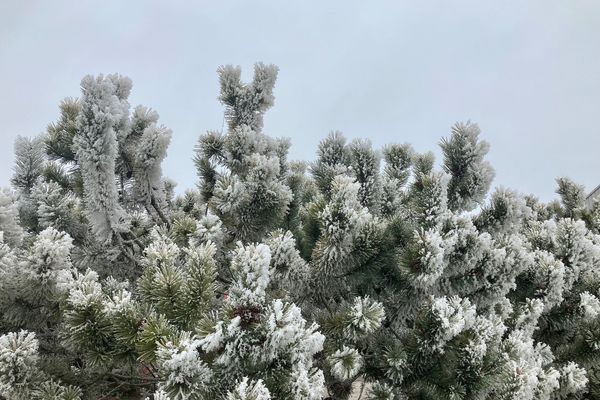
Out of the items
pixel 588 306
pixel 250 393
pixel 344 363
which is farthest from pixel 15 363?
pixel 588 306

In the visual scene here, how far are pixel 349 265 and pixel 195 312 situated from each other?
80 centimetres

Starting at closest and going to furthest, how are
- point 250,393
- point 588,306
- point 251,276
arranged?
point 250,393 → point 251,276 → point 588,306

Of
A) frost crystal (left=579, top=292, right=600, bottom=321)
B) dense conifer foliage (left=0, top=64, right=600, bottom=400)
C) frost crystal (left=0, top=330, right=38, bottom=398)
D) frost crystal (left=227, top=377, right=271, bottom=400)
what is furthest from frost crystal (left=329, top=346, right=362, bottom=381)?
frost crystal (left=579, top=292, right=600, bottom=321)

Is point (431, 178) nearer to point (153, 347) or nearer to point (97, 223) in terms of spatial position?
point (153, 347)

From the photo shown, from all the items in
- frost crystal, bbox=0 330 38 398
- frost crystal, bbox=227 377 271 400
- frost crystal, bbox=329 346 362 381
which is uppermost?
frost crystal, bbox=0 330 38 398

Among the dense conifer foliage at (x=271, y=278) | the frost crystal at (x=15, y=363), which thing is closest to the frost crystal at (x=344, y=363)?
the dense conifer foliage at (x=271, y=278)

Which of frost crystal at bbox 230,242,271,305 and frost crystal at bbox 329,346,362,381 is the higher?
frost crystal at bbox 230,242,271,305

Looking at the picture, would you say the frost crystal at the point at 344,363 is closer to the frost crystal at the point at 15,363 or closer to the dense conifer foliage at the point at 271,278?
the dense conifer foliage at the point at 271,278

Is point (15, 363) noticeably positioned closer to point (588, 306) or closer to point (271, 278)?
point (271, 278)

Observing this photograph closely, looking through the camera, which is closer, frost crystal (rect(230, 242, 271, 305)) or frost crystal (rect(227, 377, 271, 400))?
frost crystal (rect(227, 377, 271, 400))

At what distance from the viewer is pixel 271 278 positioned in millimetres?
2230

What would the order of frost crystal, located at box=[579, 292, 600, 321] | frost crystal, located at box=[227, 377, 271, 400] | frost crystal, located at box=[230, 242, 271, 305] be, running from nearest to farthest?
frost crystal, located at box=[227, 377, 271, 400] → frost crystal, located at box=[230, 242, 271, 305] → frost crystal, located at box=[579, 292, 600, 321]

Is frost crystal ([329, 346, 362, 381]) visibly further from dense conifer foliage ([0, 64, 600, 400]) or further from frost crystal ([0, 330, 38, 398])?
frost crystal ([0, 330, 38, 398])

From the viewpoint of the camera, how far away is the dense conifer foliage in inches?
69.8
